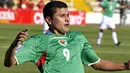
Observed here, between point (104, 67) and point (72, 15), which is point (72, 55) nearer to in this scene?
point (104, 67)

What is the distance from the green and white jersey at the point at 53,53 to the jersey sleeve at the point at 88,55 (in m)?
0.14

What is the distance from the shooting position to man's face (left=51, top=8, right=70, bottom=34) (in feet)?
17.8

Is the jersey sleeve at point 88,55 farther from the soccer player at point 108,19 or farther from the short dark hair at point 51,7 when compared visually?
the soccer player at point 108,19

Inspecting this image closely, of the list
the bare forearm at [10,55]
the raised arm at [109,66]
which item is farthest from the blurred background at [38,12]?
the bare forearm at [10,55]

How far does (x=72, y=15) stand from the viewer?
38844mm

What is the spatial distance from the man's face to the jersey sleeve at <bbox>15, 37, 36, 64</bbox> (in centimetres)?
37

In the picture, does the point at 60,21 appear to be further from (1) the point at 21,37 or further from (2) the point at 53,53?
(1) the point at 21,37

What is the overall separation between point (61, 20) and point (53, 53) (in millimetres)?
378

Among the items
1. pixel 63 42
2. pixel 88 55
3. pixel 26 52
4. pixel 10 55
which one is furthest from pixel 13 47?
pixel 88 55

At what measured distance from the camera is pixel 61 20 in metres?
5.43

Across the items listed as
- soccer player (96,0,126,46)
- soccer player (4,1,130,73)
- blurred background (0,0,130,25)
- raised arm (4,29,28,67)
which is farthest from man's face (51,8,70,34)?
blurred background (0,0,130,25)

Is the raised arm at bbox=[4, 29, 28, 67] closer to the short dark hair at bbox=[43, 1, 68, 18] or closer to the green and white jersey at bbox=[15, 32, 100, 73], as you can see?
the green and white jersey at bbox=[15, 32, 100, 73]

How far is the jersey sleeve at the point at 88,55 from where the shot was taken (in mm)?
5621

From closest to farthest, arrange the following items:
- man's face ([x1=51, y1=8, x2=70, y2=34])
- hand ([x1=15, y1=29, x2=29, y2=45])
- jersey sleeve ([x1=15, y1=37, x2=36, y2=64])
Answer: hand ([x1=15, y1=29, x2=29, y2=45]) → jersey sleeve ([x1=15, y1=37, x2=36, y2=64]) → man's face ([x1=51, y1=8, x2=70, y2=34])
